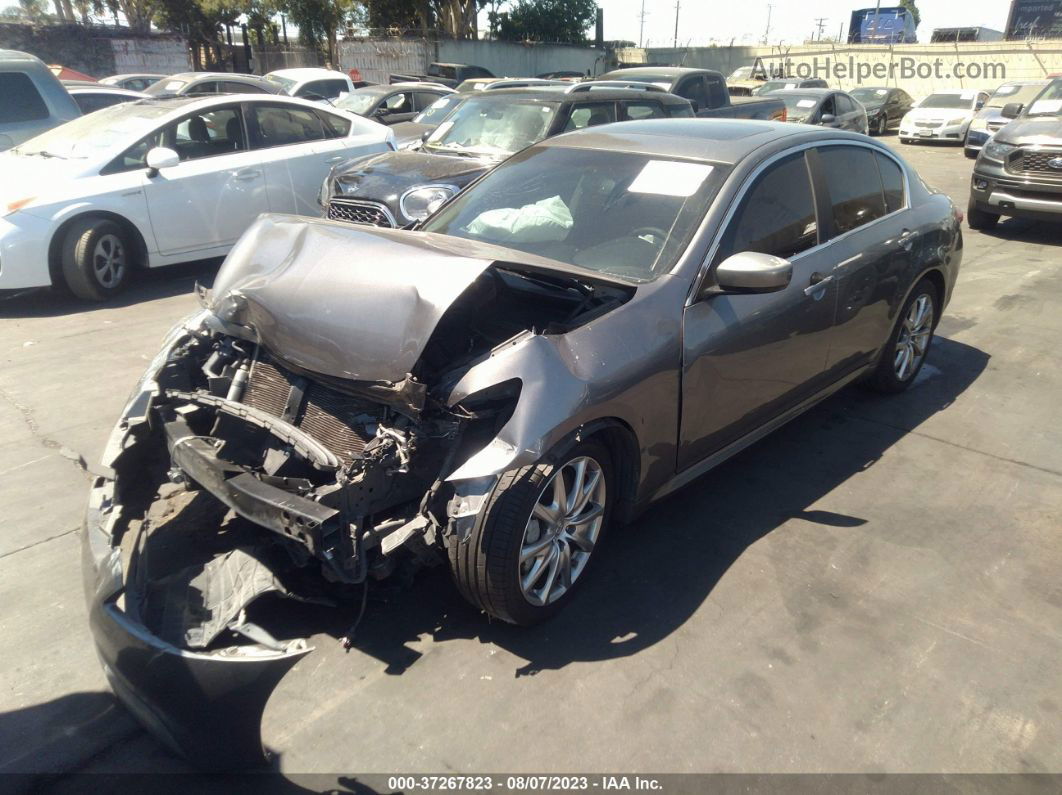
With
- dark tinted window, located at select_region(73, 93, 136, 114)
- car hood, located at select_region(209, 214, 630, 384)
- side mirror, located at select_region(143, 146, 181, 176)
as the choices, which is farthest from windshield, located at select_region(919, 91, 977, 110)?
car hood, located at select_region(209, 214, 630, 384)

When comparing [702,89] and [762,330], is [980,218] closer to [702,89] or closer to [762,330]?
[702,89]

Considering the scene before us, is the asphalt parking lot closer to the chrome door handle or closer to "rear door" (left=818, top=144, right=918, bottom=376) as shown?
"rear door" (left=818, top=144, right=918, bottom=376)

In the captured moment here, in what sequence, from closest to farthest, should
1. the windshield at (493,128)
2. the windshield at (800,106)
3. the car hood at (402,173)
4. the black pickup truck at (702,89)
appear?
1. the car hood at (402,173)
2. the windshield at (493,128)
3. the black pickup truck at (702,89)
4. the windshield at (800,106)

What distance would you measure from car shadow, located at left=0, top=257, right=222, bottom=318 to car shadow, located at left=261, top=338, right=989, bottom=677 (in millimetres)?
5355

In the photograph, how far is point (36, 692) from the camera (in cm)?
287

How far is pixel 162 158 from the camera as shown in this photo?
7.33m

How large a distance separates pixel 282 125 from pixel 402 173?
2117 millimetres

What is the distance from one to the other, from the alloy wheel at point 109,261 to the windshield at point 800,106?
12658mm

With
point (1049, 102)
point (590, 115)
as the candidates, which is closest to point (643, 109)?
point (590, 115)

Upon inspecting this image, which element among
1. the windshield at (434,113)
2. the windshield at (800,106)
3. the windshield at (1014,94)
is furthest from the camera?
the windshield at (1014,94)

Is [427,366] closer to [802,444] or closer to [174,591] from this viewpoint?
[174,591]

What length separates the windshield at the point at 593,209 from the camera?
3.71 m

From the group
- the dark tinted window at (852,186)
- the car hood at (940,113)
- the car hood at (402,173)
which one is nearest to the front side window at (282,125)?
the car hood at (402,173)

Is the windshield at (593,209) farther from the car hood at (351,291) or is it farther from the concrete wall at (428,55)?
the concrete wall at (428,55)
